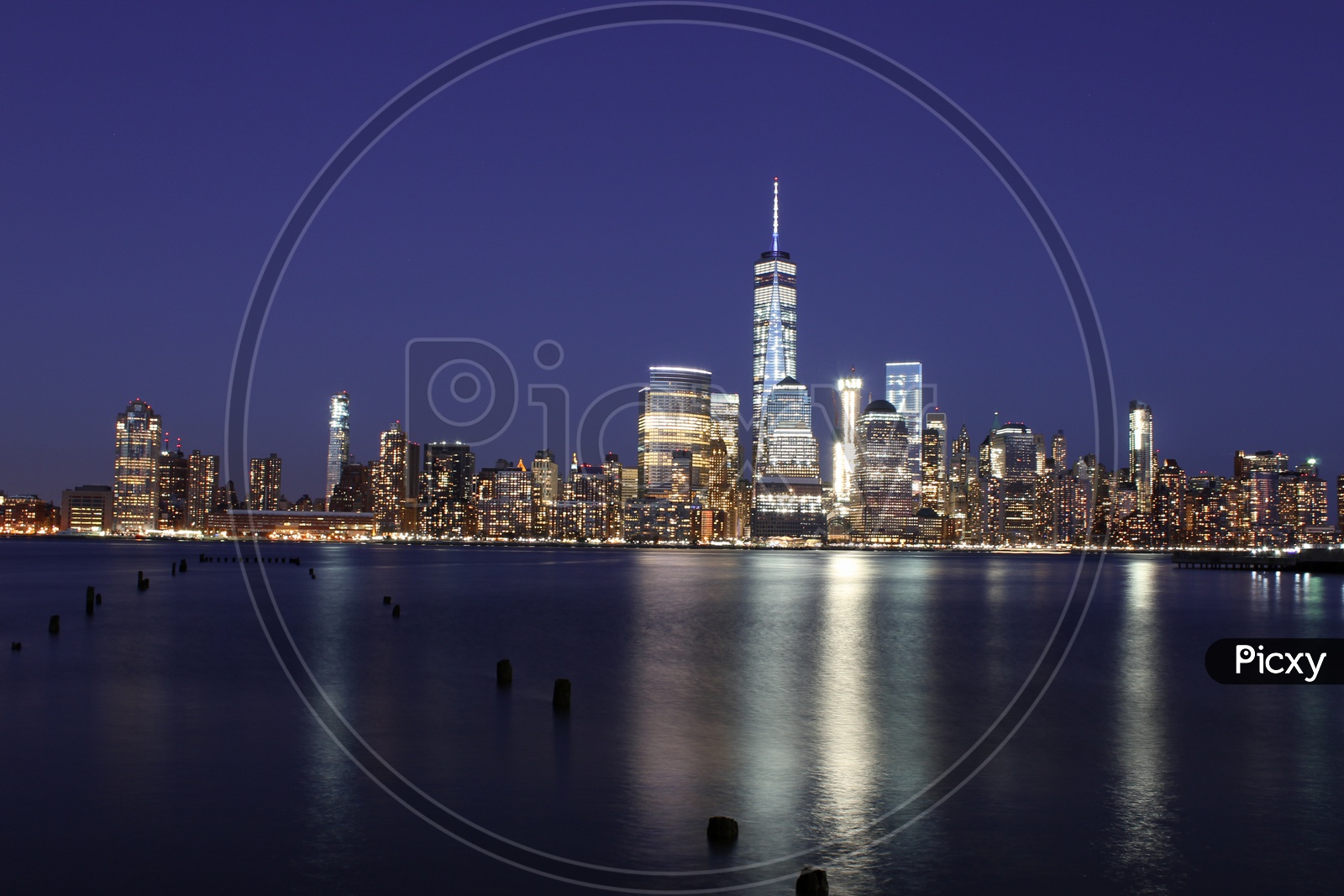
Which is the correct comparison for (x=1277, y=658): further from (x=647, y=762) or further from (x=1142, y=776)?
(x=647, y=762)

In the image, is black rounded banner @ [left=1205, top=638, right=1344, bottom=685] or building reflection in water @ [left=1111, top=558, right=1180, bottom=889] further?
black rounded banner @ [left=1205, top=638, right=1344, bottom=685]

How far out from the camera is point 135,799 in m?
22.2

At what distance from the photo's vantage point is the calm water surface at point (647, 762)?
60.8 feet

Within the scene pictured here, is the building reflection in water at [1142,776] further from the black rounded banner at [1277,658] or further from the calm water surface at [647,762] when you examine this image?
the black rounded banner at [1277,658]

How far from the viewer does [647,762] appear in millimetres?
26484

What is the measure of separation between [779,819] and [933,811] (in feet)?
11.3

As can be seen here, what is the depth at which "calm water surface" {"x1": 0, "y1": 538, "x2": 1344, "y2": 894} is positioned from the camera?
18.5m

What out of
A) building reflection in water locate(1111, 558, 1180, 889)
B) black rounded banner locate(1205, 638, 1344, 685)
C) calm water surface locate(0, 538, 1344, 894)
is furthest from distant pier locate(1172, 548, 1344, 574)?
black rounded banner locate(1205, 638, 1344, 685)

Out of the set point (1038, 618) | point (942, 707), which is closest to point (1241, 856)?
point (942, 707)

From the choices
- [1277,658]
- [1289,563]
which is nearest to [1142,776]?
[1277,658]

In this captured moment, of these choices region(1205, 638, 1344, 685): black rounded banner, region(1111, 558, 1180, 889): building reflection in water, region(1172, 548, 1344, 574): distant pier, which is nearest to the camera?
region(1111, 558, 1180, 889): building reflection in water

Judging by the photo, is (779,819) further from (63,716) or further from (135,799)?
(63,716)

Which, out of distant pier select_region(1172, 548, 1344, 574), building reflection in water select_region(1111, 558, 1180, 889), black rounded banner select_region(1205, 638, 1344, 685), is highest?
black rounded banner select_region(1205, 638, 1344, 685)

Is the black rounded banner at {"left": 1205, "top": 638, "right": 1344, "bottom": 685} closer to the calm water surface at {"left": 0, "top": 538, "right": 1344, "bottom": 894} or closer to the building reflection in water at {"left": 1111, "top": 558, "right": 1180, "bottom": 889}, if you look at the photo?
the calm water surface at {"left": 0, "top": 538, "right": 1344, "bottom": 894}
